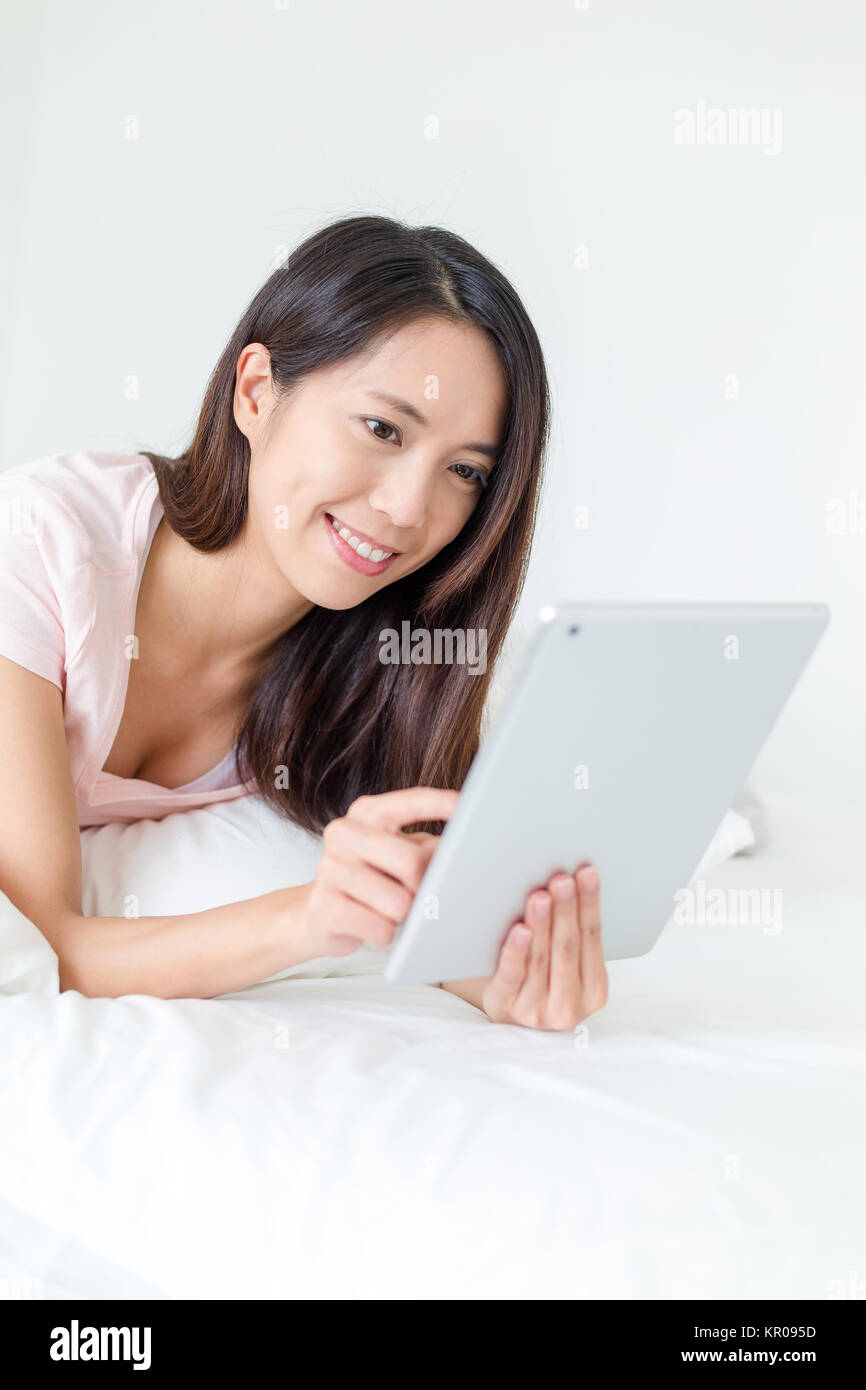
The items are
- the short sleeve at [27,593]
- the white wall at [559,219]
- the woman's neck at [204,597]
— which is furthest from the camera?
the white wall at [559,219]

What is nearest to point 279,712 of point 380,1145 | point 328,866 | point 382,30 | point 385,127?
point 328,866

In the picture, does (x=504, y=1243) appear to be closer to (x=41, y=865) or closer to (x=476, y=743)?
(x=41, y=865)

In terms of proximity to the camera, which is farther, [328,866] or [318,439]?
[318,439]

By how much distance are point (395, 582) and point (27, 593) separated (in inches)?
18.3

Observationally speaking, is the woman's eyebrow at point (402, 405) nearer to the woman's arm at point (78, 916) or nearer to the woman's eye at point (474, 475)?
the woman's eye at point (474, 475)

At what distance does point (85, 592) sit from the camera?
1.12 m

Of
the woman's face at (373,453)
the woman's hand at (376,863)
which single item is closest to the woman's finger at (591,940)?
the woman's hand at (376,863)

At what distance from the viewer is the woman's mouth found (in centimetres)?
119

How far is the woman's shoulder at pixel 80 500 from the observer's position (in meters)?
1.13

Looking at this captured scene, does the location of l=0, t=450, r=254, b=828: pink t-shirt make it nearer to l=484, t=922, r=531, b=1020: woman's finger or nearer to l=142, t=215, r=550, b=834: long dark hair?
l=142, t=215, r=550, b=834: long dark hair

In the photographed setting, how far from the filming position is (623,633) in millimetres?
699

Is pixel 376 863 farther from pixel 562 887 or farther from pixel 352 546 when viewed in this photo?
pixel 352 546

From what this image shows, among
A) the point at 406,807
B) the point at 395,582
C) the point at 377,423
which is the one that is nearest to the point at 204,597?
the point at 395,582

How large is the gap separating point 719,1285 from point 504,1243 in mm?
117
